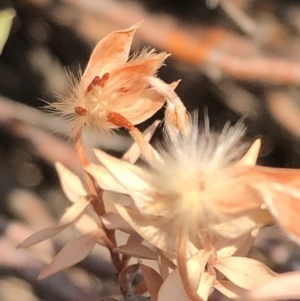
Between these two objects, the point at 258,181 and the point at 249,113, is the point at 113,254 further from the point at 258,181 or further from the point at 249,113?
the point at 249,113

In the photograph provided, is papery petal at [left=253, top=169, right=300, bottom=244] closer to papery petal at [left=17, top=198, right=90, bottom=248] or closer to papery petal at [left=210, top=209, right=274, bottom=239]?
papery petal at [left=210, top=209, right=274, bottom=239]

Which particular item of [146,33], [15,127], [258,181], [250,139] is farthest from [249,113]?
[258,181]

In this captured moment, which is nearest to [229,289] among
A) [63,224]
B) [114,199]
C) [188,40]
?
[63,224]

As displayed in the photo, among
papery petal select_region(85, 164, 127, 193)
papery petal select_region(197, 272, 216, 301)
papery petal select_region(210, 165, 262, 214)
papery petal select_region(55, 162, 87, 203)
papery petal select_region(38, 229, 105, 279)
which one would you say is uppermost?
papery petal select_region(210, 165, 262, 214)

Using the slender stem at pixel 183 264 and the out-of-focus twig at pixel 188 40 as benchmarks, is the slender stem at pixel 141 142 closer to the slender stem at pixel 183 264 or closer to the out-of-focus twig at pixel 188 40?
the slender stem at pixel 183 264

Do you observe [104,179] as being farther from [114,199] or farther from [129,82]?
[114,199]

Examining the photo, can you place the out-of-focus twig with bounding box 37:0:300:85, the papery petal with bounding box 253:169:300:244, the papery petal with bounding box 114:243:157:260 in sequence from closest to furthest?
the papery petal with bounding box 253:169:300:244 < the papery petal with bounding box 114:243:157:260 < the out-of-focus twig with bounding box 37:0:300:85

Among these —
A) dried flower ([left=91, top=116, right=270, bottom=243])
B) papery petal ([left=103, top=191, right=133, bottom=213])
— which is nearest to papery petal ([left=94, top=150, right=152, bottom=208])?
dried flower ([left=91, top=116, right=270, bottom=243])
